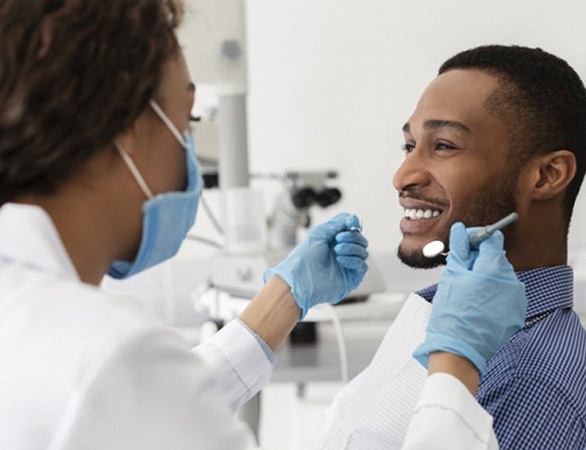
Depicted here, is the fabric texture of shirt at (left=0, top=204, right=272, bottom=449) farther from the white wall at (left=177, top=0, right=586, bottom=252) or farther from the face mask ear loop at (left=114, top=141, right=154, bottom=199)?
the white wall at (left=177, top=0, right=586, bottom=252)

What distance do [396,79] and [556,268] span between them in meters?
1.92

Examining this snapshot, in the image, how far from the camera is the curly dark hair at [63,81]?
2.84 feet

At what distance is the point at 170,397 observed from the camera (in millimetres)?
837

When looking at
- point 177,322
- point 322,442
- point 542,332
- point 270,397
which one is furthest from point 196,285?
point 542,332

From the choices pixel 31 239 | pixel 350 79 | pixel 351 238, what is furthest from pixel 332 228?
A: pixel 350 79

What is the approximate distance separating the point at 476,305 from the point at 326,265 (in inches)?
16.7

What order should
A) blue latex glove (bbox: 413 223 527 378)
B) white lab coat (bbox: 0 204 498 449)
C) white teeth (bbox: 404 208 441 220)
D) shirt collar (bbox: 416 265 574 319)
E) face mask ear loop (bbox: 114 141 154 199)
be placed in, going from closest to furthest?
white lab coat (bbox: 0 204 498 449)
face mask ear loop (bbox: 114 141 154 199)
blue latex glove (bbox: 413 223 527 378)
shirt collar (bbox: 416 265 574 319)
white teeth (bbox: 404 208 441 220)

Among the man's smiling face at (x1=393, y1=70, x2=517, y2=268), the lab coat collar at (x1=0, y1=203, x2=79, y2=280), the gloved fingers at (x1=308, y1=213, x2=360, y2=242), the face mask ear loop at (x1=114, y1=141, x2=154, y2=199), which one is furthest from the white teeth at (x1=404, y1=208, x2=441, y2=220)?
the lab coat collar at (x1=0, y1=203, x2=79, y2=280)

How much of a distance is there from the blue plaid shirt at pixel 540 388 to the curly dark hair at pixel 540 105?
25cm

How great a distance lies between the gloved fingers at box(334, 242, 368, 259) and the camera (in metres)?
1.52

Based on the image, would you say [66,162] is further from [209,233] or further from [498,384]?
[209,233]

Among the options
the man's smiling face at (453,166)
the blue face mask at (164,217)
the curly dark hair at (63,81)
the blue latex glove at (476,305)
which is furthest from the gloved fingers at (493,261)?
the curly dark hair at (63,81)

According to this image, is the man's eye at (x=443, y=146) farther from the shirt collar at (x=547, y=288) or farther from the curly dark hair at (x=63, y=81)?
the curly dark hair at (x=63, y=81)

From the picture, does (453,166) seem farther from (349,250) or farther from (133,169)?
(133,169)
